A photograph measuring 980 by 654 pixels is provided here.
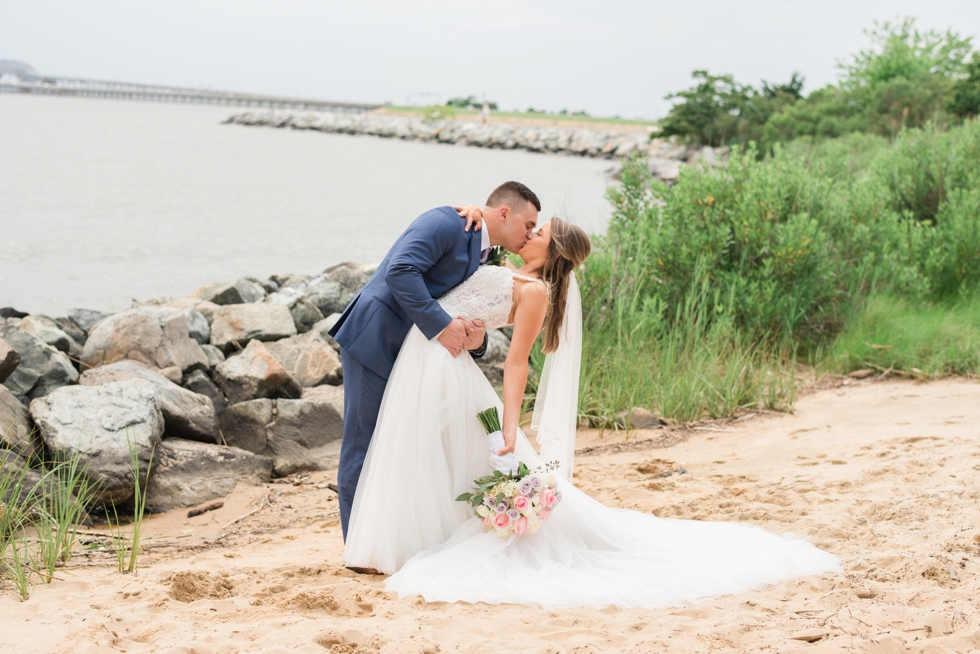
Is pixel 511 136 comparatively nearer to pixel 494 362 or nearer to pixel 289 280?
pixel 289 280

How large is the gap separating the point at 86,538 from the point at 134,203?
20.3 metres

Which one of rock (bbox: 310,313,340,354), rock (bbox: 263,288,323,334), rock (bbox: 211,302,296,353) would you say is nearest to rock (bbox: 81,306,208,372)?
rock (bbox: 211,302,296,353)

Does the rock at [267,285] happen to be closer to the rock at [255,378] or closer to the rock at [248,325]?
the rock at [248,325]

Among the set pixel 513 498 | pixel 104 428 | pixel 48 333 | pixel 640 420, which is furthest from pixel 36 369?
pixel 640 420

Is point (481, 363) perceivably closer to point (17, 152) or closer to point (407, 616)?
point (407, 616)

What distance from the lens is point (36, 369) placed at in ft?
23.6

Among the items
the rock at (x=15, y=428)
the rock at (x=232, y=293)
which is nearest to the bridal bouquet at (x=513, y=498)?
the rock at (x=15, y=428)

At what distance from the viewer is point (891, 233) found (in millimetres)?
10078

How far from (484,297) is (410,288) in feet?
1.47

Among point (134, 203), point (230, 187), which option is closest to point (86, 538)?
point (134, 203)

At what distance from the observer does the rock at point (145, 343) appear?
799 cm

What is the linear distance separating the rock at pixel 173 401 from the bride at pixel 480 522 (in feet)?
10.1

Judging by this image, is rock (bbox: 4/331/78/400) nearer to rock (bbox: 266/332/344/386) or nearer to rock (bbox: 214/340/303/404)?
rock (bbox: 214/340/303/404)

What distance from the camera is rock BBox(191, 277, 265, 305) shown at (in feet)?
35.6
